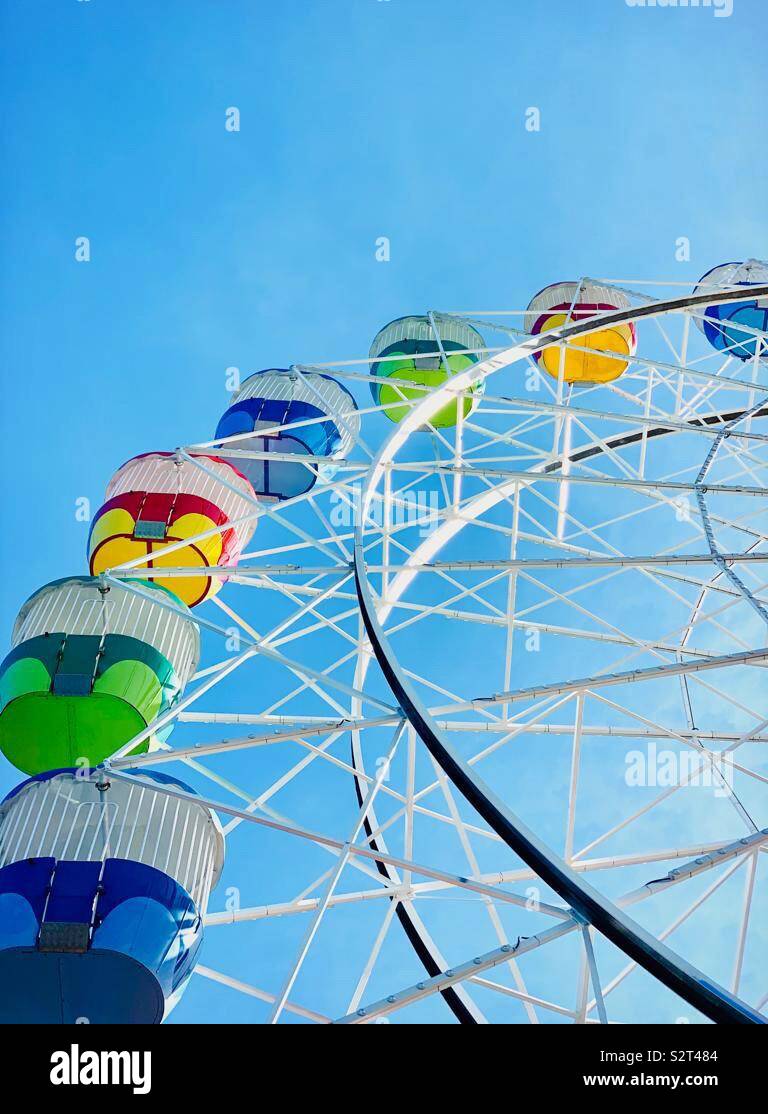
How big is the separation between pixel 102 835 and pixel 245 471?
7.06 m

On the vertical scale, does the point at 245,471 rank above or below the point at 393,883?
above

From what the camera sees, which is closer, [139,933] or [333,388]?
[139,933]

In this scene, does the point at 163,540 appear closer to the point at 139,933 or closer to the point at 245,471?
the point at 245,471

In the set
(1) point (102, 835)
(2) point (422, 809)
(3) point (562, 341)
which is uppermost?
(3) point (562, 341)

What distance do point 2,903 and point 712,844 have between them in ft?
22.1

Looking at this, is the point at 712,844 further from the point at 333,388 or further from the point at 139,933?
the point at 333,388

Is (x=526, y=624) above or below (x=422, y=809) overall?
above

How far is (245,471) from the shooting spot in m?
13.9
